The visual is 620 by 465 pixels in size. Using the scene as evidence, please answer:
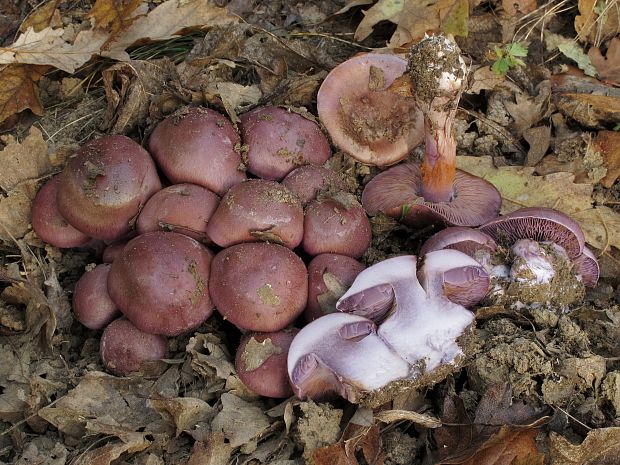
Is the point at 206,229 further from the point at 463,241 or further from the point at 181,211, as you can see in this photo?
the point at 463,241

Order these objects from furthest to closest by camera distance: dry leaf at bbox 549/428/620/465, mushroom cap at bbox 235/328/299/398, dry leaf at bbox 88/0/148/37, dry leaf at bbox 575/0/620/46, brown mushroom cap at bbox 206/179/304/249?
dry leaf at bbox 575/0/620/46
dry leaf at bbox 88/0/148/37
brown mushroom cap at bbox 206/179/304/249
mushroom cap at bbox 235/328/299/398
dry leaf at bbox 549/428/620/465

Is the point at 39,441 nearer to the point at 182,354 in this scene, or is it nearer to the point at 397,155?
the point at 182,354

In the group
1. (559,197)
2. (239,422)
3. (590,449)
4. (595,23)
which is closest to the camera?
(590,449)

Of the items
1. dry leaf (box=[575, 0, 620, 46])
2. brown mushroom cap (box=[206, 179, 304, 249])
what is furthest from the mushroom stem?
dry leaf (box=[575, 0, 620, 46])

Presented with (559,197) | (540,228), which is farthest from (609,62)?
(540,228)

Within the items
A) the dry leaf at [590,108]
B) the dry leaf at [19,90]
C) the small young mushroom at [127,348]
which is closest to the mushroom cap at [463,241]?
the dry leaf at [590,108]

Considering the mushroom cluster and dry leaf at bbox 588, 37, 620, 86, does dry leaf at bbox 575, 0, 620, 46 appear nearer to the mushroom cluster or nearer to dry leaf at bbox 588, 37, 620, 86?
dry leaf at bbox 588, 37, 620, 86

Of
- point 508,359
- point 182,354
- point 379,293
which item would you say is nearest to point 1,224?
point 182,354
